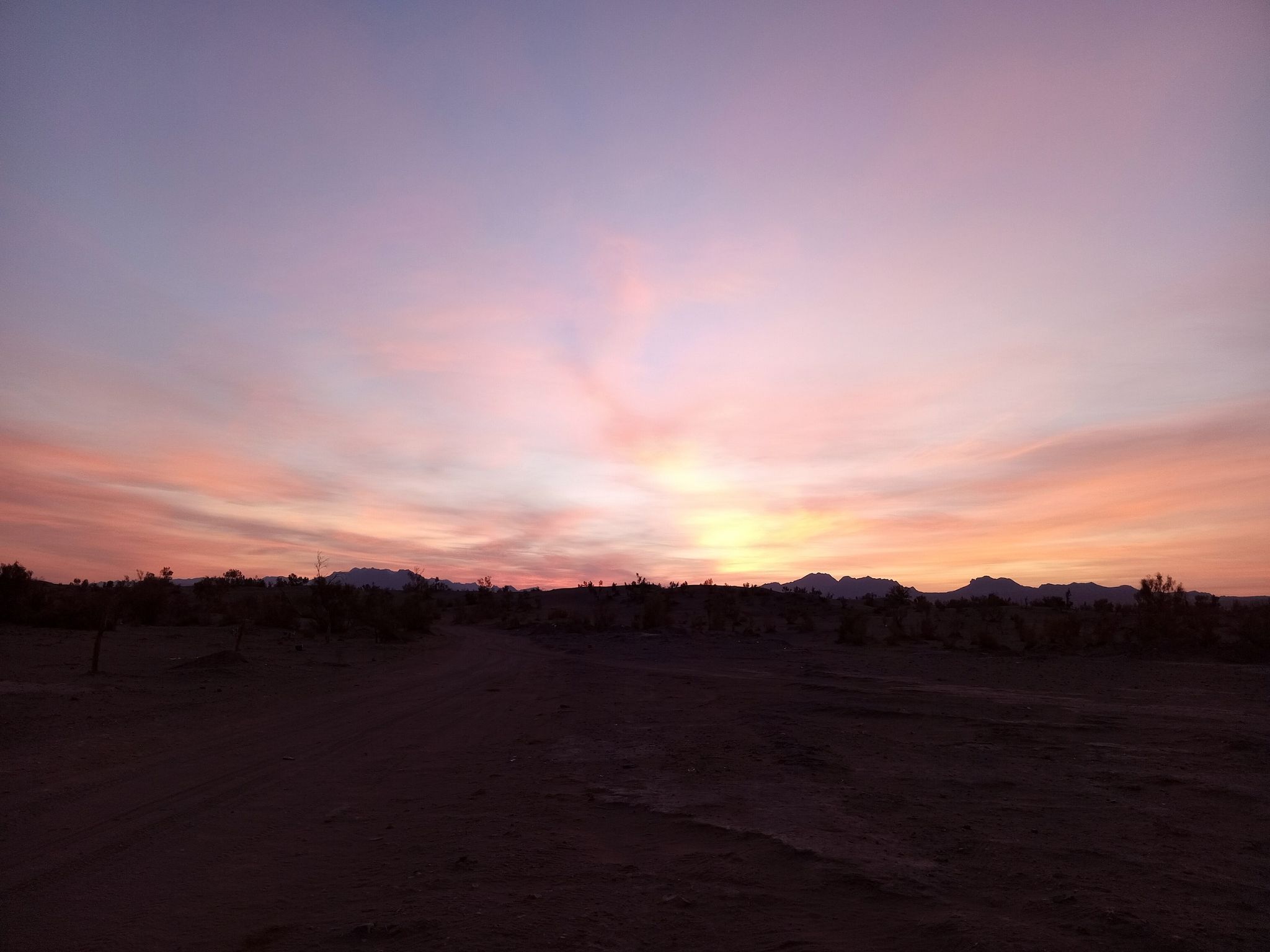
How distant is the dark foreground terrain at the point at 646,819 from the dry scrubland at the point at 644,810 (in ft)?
0.13

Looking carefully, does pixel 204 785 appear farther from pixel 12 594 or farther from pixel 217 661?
pixel 12 594

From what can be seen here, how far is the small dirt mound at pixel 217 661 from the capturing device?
2086 centimetres

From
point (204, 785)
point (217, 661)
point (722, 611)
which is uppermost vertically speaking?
point (722, 611)

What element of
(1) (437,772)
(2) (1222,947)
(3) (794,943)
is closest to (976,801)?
(2) (1222,947)

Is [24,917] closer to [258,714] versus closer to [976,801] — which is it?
[976,801]

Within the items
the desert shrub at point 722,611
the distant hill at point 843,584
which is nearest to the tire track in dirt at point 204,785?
the desert shrub at point 722,611

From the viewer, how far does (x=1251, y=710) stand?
41.3 feet

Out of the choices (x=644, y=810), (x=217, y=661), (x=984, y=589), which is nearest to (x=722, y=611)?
(x=217, y=661)

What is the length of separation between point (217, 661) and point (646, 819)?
58.7 feet

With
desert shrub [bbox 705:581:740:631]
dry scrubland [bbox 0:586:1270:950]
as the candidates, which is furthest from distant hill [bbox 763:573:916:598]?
dry scrubland [bbox 0:586:1270:950]

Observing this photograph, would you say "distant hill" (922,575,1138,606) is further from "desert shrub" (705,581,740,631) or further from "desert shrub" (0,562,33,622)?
"desert shrub" (0,562,33,622)

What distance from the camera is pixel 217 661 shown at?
69.7 feet

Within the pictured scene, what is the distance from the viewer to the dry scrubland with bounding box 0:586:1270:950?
5.37m

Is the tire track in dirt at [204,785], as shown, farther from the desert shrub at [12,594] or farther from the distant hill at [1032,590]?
the distant hill at [1032,590]
